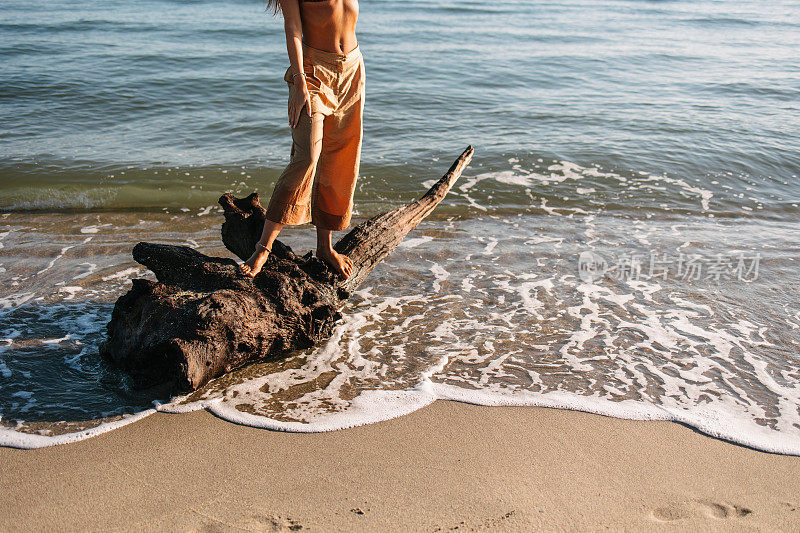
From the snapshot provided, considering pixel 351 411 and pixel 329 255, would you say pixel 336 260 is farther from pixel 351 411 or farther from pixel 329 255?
pixel 351 411

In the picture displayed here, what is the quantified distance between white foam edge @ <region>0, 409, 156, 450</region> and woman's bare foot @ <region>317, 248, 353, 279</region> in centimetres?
160

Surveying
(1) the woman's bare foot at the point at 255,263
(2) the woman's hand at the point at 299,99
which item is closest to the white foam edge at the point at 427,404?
(1) the woman's bare foot at the point at 255,263

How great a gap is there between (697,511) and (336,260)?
8.26 ft

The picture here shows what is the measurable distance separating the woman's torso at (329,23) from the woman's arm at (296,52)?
2.4 inches

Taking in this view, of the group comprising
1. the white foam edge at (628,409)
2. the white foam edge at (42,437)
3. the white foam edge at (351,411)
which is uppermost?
the white foam edge at (42,437)

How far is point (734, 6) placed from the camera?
2750 cm

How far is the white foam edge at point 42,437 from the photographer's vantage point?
318cm

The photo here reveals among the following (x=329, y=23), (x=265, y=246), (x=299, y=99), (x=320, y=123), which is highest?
(x=329, y=23)

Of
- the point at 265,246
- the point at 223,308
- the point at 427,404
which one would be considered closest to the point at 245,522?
the point at 223,308

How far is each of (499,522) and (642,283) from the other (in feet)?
Result: 11.4

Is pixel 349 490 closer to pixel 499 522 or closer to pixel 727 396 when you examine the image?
pixel 499 522

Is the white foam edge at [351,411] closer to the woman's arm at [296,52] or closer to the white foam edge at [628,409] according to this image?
the white foam edge at [628,409]

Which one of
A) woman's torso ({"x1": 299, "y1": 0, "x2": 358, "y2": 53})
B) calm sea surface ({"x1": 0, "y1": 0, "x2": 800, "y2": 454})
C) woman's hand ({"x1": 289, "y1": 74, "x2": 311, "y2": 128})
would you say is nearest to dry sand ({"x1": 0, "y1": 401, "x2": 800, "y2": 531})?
calm sea surface ({"x1": 0, "y1": 0, "x2": 800, "y2": 454})

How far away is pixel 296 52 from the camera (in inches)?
143
